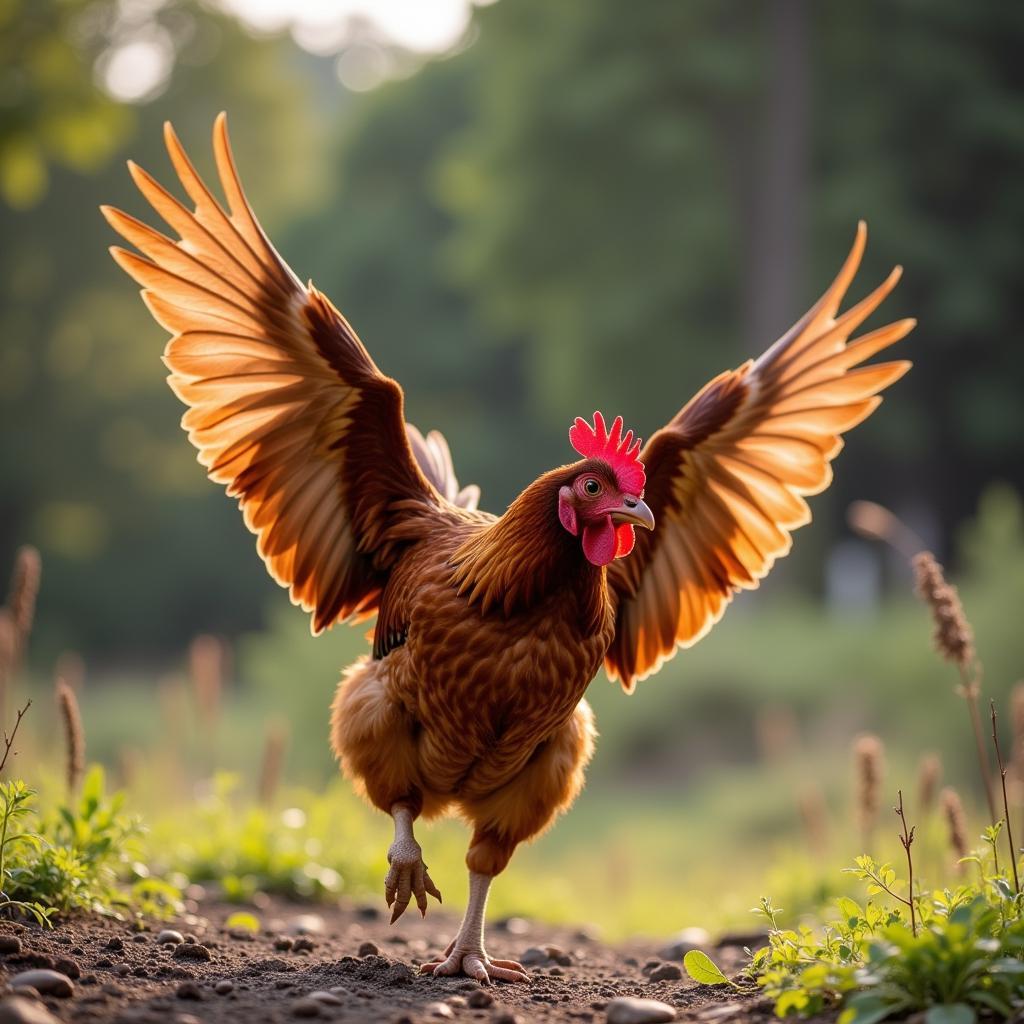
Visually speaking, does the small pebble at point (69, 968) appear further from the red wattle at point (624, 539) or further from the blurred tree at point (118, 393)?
the blurred tree at point (118, 393)

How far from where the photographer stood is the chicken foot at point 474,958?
4098 mm

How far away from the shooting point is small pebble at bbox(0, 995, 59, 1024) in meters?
2.80

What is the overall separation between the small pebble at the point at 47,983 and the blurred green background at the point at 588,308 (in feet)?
14.8

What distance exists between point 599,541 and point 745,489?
128 cm

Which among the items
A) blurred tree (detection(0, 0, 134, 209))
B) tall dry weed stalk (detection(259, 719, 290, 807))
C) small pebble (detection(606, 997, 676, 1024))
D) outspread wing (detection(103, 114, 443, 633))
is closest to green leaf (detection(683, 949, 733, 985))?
small pebble (detection(606, 997, 676, 1024))

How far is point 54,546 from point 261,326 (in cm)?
2183

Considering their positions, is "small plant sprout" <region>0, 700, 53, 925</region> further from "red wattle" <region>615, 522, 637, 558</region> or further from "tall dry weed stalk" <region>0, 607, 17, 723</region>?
"red wattle" <region>615, 522, 637, 558</region>

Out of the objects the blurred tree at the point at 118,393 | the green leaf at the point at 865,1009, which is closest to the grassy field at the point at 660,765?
the green leaf at the point at 865,1009

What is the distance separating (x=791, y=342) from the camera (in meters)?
5.00

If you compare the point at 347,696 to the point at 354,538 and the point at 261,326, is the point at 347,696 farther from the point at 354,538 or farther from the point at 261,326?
the point at 261,326

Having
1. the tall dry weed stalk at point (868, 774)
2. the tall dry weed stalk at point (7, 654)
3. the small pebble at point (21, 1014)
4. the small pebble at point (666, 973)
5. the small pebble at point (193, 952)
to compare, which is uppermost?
the tall dry weed stalk at point (7, 654)

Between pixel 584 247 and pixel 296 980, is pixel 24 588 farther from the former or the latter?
pixel 584 247

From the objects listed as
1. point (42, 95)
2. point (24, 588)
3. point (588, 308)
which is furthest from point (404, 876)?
point (588, 308)

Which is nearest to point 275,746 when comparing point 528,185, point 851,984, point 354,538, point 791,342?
point 354,538
